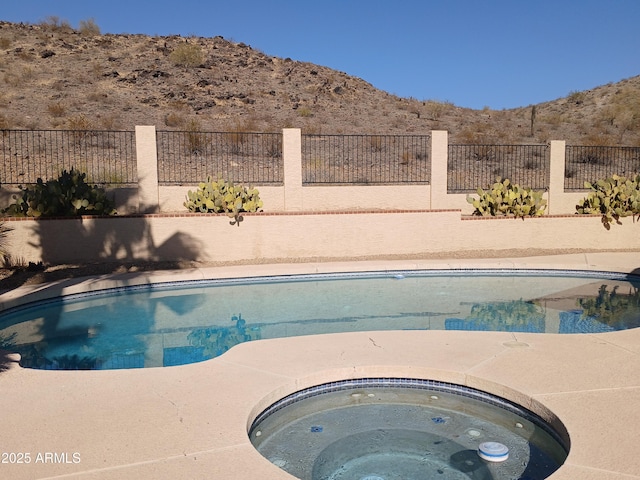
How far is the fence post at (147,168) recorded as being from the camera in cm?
1525

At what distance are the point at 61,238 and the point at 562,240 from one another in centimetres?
1272

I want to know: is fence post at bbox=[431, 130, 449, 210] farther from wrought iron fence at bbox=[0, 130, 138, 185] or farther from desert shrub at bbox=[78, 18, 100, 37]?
desert shrub at bbox=[78, 18, 100, 37]

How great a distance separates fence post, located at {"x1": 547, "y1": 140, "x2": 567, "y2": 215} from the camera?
18.0 meters

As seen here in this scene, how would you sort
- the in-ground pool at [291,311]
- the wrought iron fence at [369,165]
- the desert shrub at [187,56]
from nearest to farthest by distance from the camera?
the in-ground pool at [291,311] → the wrought iron fence at [369,165] → the desert shrub at [187,56]

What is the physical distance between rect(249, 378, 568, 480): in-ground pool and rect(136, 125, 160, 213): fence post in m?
10.7

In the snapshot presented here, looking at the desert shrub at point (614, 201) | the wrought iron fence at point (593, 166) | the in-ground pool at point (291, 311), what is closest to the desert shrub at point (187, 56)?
the wrought iron fence at point (593, 166)

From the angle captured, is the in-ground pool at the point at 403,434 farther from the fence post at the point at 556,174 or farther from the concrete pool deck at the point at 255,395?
the fence post at the point at 556,174

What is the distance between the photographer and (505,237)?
52.6 ft

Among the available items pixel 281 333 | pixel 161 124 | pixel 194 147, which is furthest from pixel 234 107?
pixel 281 333

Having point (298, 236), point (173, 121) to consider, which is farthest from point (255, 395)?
point (173, 121)

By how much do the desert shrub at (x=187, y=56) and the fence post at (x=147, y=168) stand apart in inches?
1048

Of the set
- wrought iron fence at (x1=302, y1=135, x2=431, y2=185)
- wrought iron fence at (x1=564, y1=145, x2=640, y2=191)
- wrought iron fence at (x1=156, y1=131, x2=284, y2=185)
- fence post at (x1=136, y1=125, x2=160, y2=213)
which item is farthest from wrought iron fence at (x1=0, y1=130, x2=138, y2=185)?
wrought iron fence at (x1=564, y1=145, x2=640, y2=191)

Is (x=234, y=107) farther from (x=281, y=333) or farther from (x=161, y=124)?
(x=281, y=333)

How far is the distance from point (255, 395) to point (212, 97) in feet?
106
